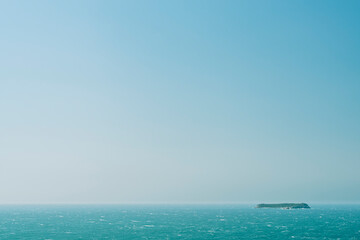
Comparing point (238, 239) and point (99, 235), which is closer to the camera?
point (238, 239)

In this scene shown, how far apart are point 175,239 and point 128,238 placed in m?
12.4

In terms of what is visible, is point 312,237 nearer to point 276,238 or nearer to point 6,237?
point 276,238

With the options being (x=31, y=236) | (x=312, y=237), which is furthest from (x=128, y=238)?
(x=312, y=237)

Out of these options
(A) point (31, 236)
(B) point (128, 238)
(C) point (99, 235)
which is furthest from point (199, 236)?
(A) point (31, 236)

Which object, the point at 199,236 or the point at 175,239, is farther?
the point at 199,236

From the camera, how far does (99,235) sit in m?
89.8

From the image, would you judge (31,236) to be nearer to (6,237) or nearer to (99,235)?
(6,237)

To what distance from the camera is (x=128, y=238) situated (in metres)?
84.3

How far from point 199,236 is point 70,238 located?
107ft

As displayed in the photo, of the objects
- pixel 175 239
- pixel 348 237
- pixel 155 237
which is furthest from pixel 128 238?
→ pixel 348 237

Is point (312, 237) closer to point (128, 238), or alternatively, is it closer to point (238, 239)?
point (238, 239)

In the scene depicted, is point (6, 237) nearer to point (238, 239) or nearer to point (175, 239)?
point (175, 239)

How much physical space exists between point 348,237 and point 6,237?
286ft

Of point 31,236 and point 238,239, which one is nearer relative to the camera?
point 238,239
